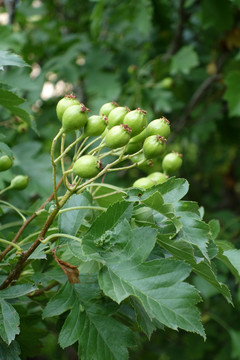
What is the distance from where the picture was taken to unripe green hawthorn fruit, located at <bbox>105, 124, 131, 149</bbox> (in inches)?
39.4

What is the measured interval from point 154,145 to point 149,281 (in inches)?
12.9

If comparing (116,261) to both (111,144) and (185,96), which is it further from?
(185,96)

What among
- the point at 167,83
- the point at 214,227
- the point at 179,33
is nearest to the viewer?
the point at 214,227

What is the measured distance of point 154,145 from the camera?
41.8 inches

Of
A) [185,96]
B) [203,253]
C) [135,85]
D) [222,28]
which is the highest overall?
[203,253]

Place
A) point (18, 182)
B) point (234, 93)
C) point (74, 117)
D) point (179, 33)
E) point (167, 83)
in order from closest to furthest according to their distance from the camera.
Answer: point (74, 117)
point (18, 182)
point (234, 93)
point (167, 83)
point (179, 33)

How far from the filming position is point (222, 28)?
2.80m

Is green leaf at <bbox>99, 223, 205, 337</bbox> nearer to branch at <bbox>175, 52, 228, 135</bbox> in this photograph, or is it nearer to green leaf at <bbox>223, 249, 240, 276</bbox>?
green leaf at <bbox>223, 249, 240, 276</bbox>

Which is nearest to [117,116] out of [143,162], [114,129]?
[114,129]

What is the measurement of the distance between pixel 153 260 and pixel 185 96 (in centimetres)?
273

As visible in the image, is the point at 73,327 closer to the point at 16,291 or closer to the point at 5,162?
the point at 16,291

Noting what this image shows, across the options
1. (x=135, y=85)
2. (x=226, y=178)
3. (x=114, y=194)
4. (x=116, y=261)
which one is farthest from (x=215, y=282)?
(x=226, y=178)

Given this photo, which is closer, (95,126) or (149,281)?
(149,281)

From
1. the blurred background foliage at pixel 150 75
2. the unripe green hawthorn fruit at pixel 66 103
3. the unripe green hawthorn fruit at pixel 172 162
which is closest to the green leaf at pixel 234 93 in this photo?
the blurred background foliage at pixel 150 75
